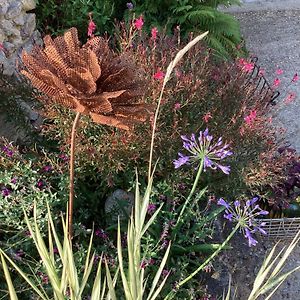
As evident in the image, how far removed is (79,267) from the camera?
90.8 inches

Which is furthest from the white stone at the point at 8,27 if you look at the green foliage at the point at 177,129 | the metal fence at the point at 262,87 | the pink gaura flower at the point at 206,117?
the metal fence at the point at 262,87

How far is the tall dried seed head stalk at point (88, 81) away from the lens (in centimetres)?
154

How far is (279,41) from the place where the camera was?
5645mm

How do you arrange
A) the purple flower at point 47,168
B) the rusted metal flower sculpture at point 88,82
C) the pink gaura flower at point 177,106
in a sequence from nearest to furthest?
the rusted metal flower sculpture at point 88,82 → the pink gaura flower at point 177,106 → the purple flower at point 47,168

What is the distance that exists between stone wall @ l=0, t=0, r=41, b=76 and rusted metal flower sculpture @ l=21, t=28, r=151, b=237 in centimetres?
151

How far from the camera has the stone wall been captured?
3.16 m

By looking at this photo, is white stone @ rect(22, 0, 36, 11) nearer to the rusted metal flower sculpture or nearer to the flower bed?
the rusted metal flower sculpture

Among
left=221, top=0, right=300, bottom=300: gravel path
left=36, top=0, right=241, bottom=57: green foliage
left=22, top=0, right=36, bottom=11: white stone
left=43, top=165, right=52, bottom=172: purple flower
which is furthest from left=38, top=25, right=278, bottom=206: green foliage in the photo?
left=221, top=0, right=300, bottom=300: gravel path

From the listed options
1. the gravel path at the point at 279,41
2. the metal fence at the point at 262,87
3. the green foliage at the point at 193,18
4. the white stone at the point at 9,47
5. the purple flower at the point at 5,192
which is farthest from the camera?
the gravel path at the point at 279,41

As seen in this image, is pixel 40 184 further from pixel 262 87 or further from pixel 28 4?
pixel 262 87

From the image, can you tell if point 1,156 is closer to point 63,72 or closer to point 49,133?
point 49,133

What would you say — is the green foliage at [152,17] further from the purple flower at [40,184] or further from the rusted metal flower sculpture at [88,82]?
the rusted metal flower sculpture at [88,82]

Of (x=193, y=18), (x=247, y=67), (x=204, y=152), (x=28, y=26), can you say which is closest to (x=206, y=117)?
(x=247, y=67)

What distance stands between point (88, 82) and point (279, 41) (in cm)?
450
